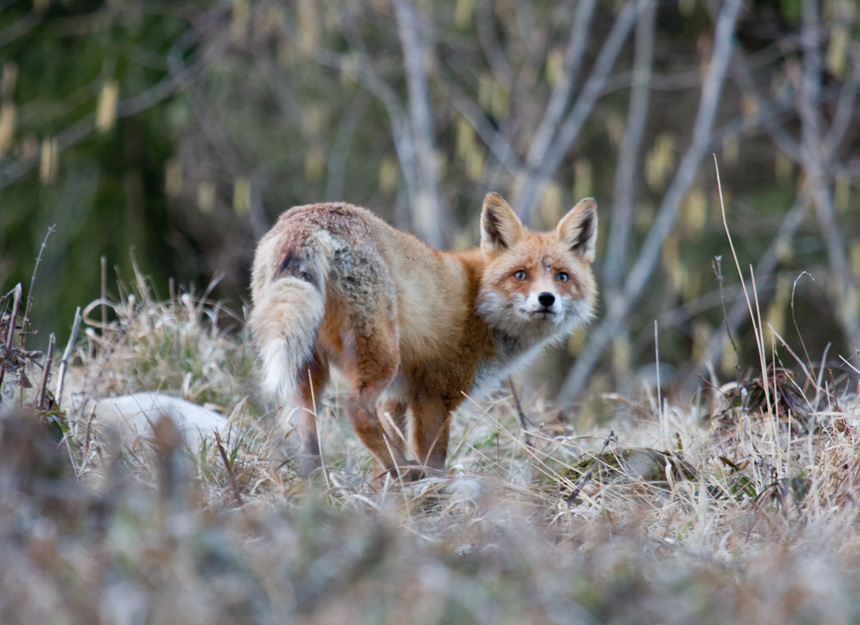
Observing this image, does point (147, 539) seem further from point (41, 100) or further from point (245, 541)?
point (41, 100)

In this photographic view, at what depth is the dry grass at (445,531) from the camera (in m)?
1.97

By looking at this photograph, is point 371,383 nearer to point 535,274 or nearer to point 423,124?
point 535,274

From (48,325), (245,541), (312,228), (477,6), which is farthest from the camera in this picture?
(477,6)

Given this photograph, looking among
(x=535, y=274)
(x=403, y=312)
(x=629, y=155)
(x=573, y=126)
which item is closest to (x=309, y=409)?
(x=403, y=312)

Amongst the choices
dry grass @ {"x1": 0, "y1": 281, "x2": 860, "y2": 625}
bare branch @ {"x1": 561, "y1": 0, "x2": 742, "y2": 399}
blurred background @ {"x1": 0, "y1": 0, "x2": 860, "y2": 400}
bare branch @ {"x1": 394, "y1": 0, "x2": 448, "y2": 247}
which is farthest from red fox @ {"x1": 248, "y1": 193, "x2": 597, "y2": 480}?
bare branch @ {"x1": 394, "y1": 0, "x2": 448, "y2": 247}

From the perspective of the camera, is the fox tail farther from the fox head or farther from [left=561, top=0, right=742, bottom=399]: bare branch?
[left=561, top=0, right=742, bottom=399]: bare branch

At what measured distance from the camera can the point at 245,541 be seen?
8.49 feet

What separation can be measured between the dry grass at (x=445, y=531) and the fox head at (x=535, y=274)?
2.74 feet

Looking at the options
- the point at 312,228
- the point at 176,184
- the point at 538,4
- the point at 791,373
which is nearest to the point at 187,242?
the point at 176,184

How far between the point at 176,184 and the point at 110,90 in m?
1.97

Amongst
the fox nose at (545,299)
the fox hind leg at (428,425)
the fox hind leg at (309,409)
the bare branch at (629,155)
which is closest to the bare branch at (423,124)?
the bare branch at (629,155)

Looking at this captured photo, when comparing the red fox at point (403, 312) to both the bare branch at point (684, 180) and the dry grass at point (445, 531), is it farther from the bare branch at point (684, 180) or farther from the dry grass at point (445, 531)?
the bare branch at point (684, 180)

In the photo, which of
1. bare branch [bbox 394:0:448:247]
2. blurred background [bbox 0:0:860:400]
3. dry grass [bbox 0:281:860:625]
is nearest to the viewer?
dry grass [bbox 0:281:860:625]

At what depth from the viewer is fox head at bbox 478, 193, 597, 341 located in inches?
200
